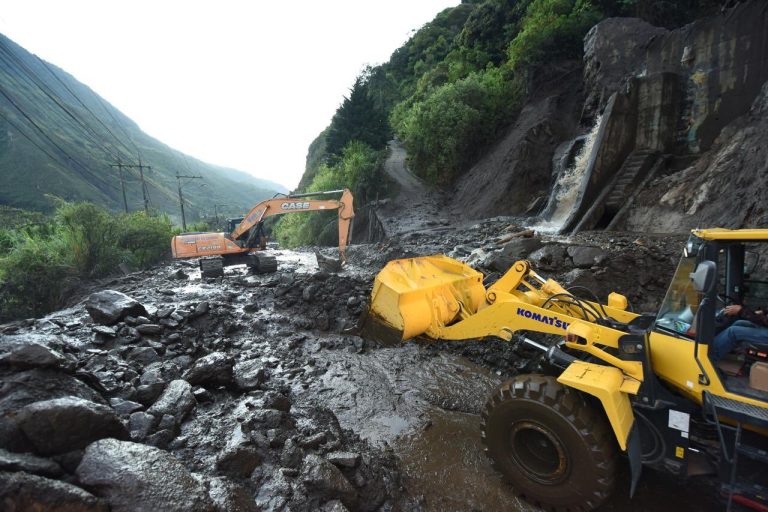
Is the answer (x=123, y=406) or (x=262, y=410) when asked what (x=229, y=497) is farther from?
(x=123, y=406)

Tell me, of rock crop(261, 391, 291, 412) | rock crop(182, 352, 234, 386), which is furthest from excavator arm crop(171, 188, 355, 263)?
rock crop(261, 391, 291, 412)

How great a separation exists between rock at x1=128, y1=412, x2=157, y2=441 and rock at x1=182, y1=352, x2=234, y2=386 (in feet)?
2.57

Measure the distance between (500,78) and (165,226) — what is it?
18.7 metres

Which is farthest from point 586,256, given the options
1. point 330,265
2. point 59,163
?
point 59,163

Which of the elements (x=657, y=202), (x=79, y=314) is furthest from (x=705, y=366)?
(x=657, y=202)

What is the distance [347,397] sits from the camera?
4.18 meters

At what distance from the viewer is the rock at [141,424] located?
2.80 meters

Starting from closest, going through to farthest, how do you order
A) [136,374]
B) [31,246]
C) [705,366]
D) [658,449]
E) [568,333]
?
1. [705,366]
2. [658,449]
3. [568,333]
4. [136,374]
5. [31,246]

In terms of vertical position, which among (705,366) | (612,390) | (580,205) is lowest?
(612,390)

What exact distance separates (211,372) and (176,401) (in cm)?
54

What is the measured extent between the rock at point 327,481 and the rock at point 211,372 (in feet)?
5.56

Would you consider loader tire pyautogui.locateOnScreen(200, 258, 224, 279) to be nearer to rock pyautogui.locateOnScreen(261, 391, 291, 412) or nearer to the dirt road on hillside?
the dirt road on hillside

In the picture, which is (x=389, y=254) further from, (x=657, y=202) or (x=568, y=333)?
(x=568, y=333)

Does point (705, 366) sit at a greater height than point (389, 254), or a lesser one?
greater
